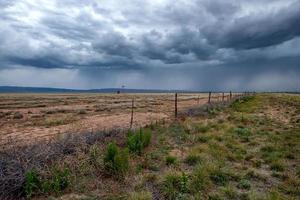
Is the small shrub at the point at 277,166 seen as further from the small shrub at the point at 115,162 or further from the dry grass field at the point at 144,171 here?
the small shrub at the point at 115,162

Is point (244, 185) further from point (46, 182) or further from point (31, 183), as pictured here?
point (31, 183)

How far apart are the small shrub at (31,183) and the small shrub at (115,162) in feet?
5.82

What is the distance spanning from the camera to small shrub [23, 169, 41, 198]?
21.1 feet

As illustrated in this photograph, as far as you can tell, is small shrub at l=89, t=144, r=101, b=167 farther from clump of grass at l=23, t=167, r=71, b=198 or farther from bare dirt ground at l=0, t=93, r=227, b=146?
bare dirt ground at l=0, t=93, r=227, b=146

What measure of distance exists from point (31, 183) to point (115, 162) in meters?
2.06

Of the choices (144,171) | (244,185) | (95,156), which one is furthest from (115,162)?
(244,185)

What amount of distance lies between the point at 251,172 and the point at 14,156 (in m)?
5.72

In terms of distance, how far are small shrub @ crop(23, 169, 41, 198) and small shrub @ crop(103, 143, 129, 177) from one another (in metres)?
1.77

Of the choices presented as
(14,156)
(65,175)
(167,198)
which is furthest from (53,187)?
(167,198)

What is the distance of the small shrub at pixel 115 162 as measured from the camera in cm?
777

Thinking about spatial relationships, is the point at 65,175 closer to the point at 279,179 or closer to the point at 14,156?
the point at 14,156

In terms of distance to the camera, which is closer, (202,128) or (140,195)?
(140,195)

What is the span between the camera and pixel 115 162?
7.87m

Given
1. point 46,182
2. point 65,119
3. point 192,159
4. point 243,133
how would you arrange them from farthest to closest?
point 65,119
point 243,133
point 192,159
point 46,182
